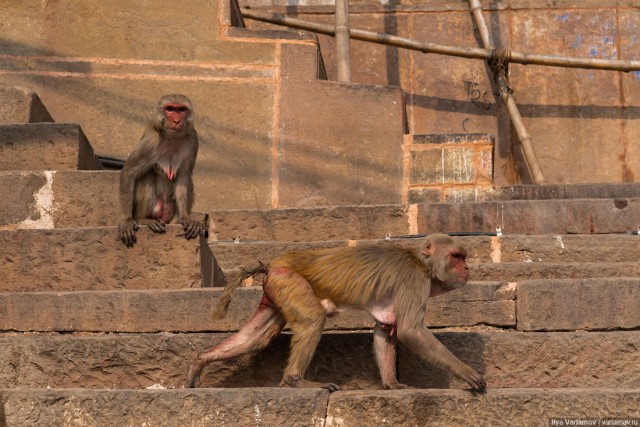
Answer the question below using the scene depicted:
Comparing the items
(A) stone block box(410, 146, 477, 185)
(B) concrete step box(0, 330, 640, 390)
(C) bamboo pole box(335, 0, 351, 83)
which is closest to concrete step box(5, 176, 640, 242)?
(A) stone block box(410, 146, 477, 185)

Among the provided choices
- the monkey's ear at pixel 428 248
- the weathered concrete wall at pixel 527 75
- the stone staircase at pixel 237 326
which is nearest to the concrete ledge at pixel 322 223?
the stone staircase at pixel 237 326

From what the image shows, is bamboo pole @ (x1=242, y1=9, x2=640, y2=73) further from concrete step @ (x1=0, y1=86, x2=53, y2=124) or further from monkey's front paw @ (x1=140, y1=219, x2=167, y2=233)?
monkey's front paw @ (x1=140, y1=219, x2=167, y2=233)

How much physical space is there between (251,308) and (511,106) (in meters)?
7.14

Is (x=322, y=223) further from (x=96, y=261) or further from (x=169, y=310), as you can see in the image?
(x=169, y=310)

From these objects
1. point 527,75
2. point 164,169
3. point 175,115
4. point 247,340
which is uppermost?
point 527,75

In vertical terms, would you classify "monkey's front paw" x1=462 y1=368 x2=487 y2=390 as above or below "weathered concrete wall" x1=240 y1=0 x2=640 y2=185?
below

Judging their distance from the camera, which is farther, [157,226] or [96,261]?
[157,226]

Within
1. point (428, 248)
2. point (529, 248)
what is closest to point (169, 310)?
point (428, 248)

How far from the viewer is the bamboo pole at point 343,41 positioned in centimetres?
1345

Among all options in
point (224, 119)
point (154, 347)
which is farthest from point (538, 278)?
point (224, 119)

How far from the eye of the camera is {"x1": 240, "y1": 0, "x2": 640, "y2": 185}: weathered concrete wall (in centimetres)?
1474

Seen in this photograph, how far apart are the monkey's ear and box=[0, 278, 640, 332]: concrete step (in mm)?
898

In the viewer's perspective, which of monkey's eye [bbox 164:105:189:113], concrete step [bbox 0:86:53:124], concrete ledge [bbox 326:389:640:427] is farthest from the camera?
concrete step [bbox 0:86:53:124]

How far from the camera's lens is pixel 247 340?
7.11 meters
